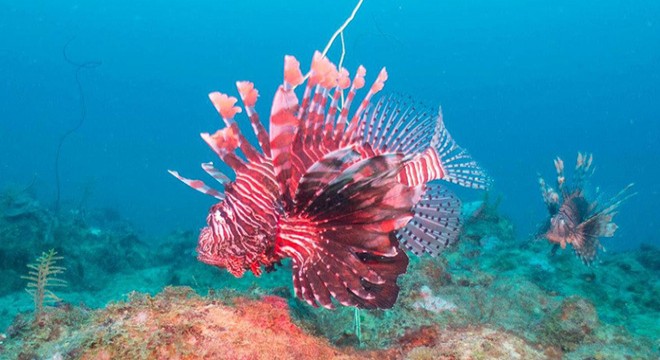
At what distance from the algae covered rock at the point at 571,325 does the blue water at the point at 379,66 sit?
97336 mm

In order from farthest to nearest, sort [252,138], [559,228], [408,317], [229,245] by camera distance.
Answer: [252,138], [559,228], [408,317], [229,245]

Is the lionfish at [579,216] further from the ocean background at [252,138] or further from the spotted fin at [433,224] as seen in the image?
the spotted fin at [433,224]

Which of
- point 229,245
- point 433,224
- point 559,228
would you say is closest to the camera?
point 229,245

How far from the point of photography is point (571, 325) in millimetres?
3418

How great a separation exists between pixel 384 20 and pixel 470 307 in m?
140

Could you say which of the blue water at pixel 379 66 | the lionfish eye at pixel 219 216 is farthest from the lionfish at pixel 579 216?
the blue water at pixel 379 66

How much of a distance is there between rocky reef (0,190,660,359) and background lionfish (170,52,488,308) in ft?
1.12

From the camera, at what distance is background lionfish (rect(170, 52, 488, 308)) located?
2.66 meters

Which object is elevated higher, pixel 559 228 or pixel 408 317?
pixel 559 228

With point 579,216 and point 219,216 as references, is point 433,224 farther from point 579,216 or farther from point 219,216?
point 579,216

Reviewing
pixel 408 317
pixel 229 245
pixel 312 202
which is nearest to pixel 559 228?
pixel 408 317

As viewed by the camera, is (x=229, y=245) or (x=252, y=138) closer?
(x=229, y=245)

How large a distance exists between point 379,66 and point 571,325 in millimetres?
120687

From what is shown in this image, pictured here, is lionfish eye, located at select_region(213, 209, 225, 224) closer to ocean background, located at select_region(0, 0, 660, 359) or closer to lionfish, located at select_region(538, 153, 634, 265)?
ocean background, located at select_region(0, 0, 660, 359)
